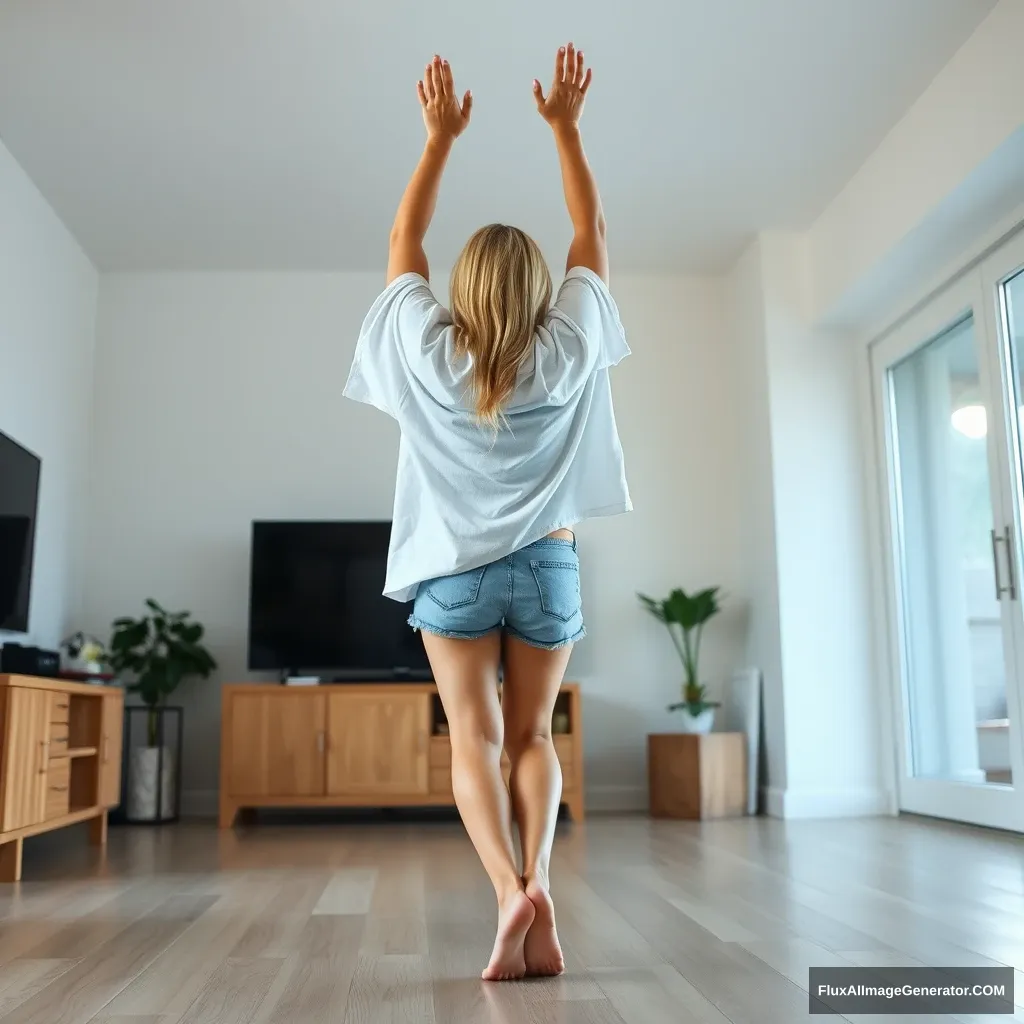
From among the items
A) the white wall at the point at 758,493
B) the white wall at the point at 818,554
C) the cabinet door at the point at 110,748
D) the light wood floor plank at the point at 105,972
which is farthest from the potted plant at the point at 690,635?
the light wood floor plank at the point at 105,972

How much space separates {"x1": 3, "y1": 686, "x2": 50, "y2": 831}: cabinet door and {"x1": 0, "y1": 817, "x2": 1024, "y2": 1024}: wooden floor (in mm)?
191

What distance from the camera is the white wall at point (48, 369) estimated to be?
4.38m

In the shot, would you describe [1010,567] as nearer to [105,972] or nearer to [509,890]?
[509,890]

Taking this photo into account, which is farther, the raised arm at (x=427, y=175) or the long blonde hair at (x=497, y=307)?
the raised arm at (x=427, y=175)

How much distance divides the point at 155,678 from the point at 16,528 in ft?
3.79

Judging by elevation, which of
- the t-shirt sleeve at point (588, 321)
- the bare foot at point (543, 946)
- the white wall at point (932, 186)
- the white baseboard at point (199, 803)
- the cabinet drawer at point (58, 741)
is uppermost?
the white wall at point (932, 186)

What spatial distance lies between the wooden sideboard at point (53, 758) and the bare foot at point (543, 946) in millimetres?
1963

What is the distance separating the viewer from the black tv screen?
380 cm

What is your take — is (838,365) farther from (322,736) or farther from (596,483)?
(596,483)

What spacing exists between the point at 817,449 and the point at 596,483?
134 inches

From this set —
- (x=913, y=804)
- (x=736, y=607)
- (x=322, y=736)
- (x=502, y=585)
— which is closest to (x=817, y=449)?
(x=736, y=607)

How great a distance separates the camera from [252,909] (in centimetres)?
240

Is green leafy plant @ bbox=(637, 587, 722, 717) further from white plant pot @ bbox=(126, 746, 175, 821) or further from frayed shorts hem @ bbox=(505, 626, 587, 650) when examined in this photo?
frayed shorts hem @ bbox=(505, 626, 587, 650)

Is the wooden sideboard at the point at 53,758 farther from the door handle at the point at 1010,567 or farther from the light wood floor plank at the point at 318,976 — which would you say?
the door handle at the point at 1010,567
